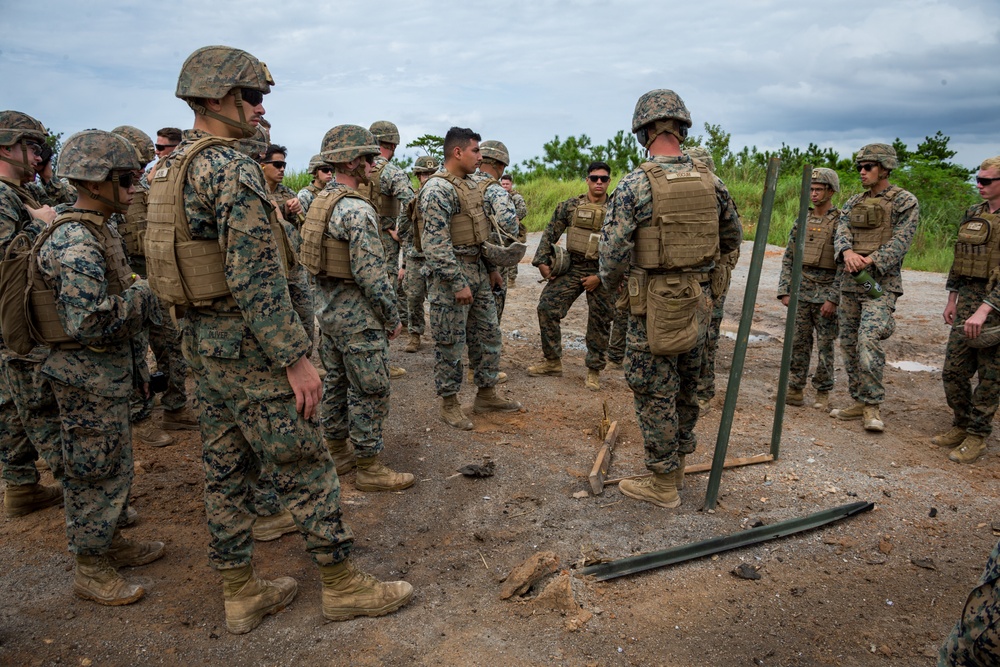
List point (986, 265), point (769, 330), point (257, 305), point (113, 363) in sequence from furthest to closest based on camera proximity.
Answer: point (769, 330)
point (986, 265)
point (113, 363)
point (257, 305)

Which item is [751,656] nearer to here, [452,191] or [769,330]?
[452,191]

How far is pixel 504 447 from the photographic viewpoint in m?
5.43

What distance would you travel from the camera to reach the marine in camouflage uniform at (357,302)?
4316 mm

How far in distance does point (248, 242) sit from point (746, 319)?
9.31ft

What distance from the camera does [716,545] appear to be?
3.77 metres

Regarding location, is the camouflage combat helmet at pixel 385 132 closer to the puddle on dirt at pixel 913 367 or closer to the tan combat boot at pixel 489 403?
the tan combat boot at pixel 489 403

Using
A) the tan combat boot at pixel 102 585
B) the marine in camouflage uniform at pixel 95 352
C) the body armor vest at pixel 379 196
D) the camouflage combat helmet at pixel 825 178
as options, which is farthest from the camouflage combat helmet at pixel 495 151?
the tan combat boot at pixel 102 585

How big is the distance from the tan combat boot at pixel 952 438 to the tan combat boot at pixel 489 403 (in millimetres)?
3716

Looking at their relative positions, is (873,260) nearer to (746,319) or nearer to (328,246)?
(746,319)

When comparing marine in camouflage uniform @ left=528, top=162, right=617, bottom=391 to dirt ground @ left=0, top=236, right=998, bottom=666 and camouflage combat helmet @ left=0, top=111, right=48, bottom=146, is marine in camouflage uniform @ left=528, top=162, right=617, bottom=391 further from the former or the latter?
camouflage combat helmet @ left=0, top=111, right=48, bottom=146

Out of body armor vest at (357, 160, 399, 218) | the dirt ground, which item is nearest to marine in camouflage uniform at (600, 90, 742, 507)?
the dirt ground

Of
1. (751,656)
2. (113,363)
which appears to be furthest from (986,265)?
(113,363)

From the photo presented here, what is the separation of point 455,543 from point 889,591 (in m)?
2.40

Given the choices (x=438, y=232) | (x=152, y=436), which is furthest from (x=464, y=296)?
(x=152, y=436)
